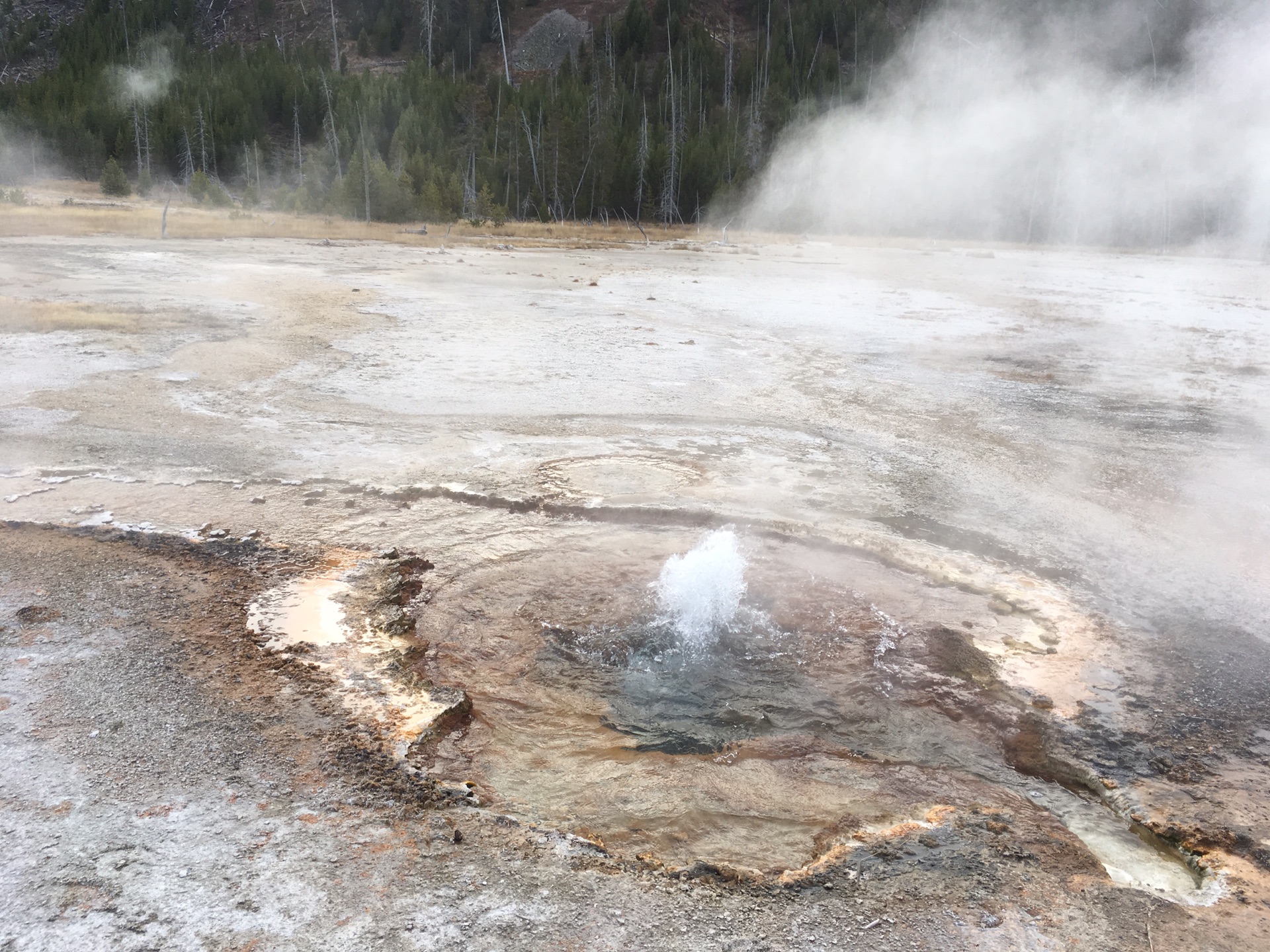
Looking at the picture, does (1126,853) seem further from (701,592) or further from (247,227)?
(247,227)

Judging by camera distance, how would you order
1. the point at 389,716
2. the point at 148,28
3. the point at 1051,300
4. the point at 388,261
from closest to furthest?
the point at 389,716, the point at 1051,300, the point at 388,261, the point at 148,28

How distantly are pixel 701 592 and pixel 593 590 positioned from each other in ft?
1.75

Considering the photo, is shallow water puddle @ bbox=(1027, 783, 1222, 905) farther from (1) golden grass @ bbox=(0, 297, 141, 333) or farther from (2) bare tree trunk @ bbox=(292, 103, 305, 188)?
(2) bare tree trunk @ bbox=(292, 103, 305, 188)

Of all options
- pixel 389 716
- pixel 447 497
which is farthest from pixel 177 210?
pixel 389 716

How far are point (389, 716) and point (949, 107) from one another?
2395cm

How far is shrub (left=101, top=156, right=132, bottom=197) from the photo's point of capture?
3650 centimetres

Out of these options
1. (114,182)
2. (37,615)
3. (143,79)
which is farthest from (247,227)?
(143,79)

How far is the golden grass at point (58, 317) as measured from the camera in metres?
9.95

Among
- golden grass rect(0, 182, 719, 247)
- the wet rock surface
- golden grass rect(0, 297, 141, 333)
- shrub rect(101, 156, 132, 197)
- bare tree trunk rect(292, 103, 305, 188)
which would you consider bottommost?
the wet rock surface

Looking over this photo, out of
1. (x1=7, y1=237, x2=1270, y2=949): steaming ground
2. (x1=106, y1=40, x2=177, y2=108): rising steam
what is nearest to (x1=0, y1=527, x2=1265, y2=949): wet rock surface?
(x1=7, y1=237, x2=1270, y2=949): steaming ground

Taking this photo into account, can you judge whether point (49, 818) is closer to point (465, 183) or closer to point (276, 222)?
point (276, 222)

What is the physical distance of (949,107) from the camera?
23.0 meters

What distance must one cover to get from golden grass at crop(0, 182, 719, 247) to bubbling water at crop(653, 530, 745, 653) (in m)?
22.1

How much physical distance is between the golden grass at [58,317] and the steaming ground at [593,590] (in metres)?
0.11
